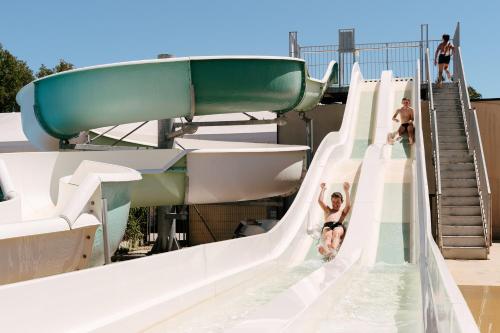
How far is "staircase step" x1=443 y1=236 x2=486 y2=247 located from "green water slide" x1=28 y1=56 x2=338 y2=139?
394 centimetres

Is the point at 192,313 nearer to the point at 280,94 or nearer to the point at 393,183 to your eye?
the point at 393,183

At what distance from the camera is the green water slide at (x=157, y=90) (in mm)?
10914

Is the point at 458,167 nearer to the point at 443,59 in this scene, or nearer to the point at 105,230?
the point at 443,59

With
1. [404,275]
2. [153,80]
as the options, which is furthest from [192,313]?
[153,80]

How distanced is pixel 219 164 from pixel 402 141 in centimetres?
366

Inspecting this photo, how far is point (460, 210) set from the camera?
1138 cm

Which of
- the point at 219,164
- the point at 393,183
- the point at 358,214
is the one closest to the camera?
the point at 358,214

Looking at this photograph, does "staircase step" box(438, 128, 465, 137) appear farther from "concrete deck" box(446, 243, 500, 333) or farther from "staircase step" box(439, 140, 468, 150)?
"concrete deck" box(446, 243, 500, 333)

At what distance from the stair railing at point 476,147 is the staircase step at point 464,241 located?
4.4 inches

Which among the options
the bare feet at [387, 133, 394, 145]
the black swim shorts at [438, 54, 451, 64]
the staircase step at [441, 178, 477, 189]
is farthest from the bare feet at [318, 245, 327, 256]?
the black swim shorts at [438, 54, 451, 64]

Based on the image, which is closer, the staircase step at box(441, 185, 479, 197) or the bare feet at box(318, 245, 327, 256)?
the bare feet at box(318, 245, 327, 256)

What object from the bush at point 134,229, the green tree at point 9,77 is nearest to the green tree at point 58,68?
the green tree at point 9,77

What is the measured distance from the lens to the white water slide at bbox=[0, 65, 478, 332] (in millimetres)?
3922

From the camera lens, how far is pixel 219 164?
11.7 metres
